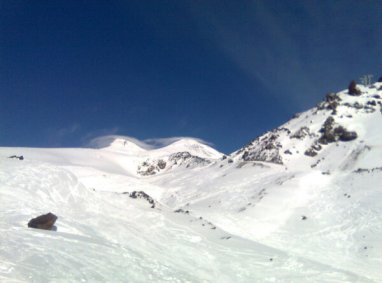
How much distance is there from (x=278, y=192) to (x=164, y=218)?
18.8 m

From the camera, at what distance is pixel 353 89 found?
72.4 meters

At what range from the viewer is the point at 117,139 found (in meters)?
116

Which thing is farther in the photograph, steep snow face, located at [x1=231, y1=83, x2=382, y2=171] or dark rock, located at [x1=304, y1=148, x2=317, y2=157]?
dark rock, located at [x1=304, y1=148, x2=317, y2=157]

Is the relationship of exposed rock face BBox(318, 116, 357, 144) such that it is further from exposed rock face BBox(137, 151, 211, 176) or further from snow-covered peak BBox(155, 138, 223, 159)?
snow-covered peak BBox(155, 138, 223, 159)

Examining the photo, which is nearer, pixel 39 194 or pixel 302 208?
pixel 39 194

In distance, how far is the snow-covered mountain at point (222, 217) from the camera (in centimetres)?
1372

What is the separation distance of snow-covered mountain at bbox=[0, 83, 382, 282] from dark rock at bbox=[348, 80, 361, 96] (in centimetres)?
646

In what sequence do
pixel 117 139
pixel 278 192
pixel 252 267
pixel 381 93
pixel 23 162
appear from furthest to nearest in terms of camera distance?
pixel 117 139, pixel 381 93, pixel 278 192, pixel 23 162, pixel 252 267

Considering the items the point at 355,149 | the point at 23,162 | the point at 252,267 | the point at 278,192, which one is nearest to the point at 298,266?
the point at 252,267

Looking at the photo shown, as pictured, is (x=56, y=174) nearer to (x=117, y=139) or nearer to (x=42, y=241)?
(x=42, y=241)

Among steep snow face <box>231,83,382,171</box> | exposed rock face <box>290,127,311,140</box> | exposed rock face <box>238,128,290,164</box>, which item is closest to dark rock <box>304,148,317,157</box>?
steep snow face <box>231,83,382,171</box>

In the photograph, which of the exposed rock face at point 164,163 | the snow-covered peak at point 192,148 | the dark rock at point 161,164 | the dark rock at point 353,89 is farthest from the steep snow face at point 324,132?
the snow-covered peak at point 192,148

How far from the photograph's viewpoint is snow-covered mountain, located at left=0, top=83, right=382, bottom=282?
45.0 ft

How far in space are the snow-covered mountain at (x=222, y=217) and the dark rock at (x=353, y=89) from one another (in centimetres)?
646
